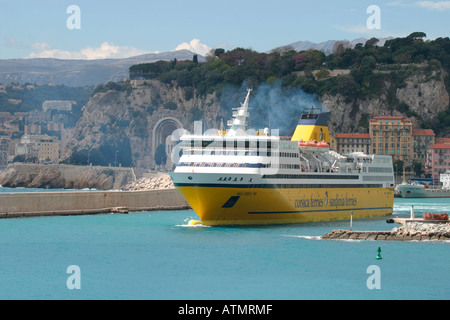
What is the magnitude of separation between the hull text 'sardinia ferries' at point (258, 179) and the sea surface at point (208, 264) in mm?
1293

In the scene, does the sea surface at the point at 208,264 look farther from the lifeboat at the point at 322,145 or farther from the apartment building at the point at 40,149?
the apartment building at the point at 40,149

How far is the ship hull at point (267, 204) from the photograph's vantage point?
4178cm

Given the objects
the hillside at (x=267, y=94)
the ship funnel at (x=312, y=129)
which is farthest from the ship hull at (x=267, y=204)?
the hillside at (x=267, y=94)

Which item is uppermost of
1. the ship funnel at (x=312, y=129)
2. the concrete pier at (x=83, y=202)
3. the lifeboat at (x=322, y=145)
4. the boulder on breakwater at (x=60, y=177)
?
the ship funnel at (x=312, y=129)

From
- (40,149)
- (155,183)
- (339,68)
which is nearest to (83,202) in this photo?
(155,183)

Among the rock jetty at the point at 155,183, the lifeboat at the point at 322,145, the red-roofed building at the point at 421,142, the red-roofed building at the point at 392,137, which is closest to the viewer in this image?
the lifeboat at the point at 322,145

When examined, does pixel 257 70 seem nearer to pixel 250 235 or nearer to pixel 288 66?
pixel 288 66

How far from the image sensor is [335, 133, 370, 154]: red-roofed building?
11344cm

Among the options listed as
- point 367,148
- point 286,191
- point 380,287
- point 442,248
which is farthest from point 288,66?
point 380,287

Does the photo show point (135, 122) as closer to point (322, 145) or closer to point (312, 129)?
point (312, 129)

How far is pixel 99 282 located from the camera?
27.5 metres

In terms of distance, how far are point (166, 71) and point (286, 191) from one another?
95635mm

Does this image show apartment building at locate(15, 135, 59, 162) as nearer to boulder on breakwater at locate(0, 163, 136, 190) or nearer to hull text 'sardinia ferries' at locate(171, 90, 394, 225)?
boulder on breakwater at locate(0, 163, 136, 190)

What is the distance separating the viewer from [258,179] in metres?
42.5
